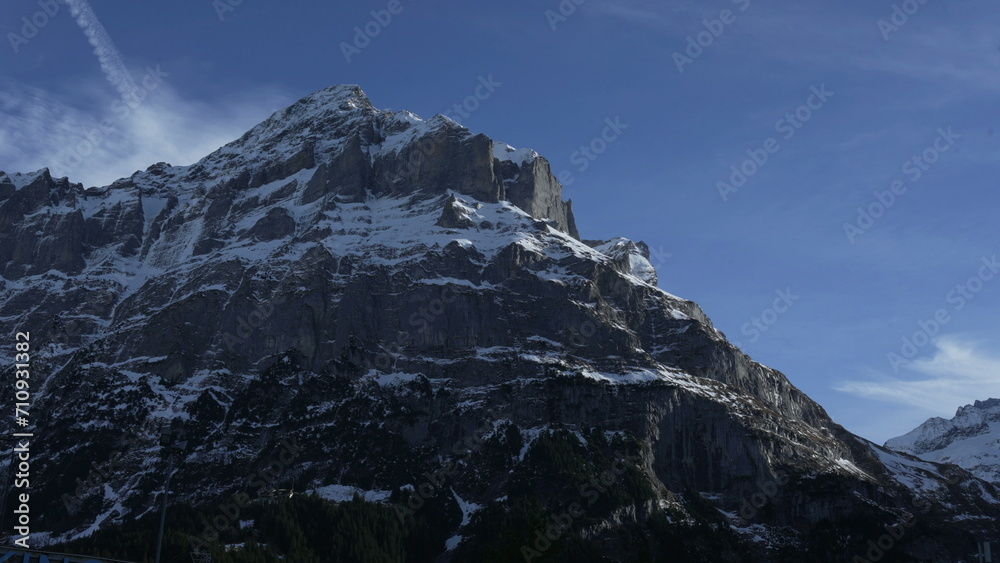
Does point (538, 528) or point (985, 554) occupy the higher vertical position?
point (538, 528)

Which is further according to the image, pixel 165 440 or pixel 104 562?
pixel 104 562

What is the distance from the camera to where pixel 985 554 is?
267 feet

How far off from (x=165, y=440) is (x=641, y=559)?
191 feet

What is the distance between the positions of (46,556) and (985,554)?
265 feet

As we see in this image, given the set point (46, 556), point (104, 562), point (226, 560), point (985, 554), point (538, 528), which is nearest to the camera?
point (985, 554)

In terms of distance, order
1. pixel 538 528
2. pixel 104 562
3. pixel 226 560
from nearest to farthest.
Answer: pixel 104 562, pixel 538 528, pixel 226 560

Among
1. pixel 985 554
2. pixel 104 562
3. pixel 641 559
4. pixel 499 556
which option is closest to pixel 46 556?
pixel 104 562

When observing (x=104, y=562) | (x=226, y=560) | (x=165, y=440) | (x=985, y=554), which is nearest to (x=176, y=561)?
(x=226, y=560)

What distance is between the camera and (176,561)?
7859 inches

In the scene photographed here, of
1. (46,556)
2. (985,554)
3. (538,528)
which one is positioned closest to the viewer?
(985,554)

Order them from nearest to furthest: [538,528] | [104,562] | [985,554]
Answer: [985,554] → [104,562] → [538,528]

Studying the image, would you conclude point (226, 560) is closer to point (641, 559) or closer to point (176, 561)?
point (176, 561)

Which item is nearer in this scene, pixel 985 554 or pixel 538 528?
pixel 985 554

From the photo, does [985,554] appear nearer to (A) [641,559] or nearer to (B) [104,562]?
(A) [641,559]
